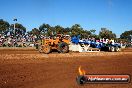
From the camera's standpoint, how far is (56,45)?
915 inches

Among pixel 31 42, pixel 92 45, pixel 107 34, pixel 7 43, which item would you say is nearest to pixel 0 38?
pixel 7 43

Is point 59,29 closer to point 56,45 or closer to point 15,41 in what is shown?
point 15,41

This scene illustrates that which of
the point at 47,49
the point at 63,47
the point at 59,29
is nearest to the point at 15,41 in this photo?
the point at 47,49

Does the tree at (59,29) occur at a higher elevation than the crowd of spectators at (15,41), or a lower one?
higher

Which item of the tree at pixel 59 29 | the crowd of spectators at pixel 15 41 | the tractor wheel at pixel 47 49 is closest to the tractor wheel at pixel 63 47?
the tractor wheel at pixel 47 49

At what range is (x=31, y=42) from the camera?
42062mm

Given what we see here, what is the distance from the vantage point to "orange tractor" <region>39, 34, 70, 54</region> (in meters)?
22.6

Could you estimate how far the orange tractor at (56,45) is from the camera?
22578 millimetres

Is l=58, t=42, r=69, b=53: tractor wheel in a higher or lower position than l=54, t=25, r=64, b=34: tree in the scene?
lower

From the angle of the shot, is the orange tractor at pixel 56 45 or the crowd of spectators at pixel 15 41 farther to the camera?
the crowd of spectators at pixel 15 41

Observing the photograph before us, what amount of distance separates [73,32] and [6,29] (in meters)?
15.1

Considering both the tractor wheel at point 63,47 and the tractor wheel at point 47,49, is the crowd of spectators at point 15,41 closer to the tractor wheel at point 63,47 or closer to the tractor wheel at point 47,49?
the tractor wheel at point 47,49

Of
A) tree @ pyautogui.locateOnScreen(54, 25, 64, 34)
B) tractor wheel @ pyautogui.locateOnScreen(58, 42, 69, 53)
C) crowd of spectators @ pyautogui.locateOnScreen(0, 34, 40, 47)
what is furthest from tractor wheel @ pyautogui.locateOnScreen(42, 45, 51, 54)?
tree @ pyautogui.locateOnScreen(54, 25, 64, 34)

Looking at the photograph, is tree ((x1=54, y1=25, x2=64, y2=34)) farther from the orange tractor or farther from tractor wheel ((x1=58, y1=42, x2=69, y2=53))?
tractor wheel ((x1=58, y1=42, x2=69, y2=53))
